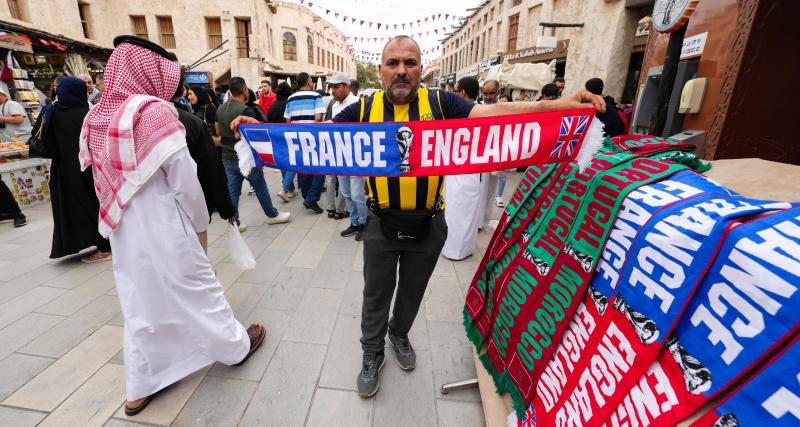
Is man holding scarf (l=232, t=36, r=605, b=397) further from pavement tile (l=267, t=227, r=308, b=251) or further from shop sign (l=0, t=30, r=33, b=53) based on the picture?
shop sign (l=0, t=30, r=33, b=53)

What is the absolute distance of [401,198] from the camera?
5.85 ft

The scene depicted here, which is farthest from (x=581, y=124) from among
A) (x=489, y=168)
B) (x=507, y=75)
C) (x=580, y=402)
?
(x=507, y=75)

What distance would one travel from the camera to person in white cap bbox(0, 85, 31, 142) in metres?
5.29

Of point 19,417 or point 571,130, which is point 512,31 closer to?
point 571,130

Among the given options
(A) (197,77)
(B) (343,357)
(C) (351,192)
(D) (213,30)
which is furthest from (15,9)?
(B) (343,357)

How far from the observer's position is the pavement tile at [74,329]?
2.40m

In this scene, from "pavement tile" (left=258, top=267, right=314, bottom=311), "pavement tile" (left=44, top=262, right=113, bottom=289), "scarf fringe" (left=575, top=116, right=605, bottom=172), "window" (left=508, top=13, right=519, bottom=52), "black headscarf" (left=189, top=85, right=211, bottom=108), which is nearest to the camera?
"scarf fringe" (left=575, top=116, right=605, bottom=172)

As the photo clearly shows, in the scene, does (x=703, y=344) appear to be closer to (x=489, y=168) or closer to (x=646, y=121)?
(x=489, y=168)

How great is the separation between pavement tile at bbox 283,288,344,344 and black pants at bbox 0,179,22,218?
4.88m

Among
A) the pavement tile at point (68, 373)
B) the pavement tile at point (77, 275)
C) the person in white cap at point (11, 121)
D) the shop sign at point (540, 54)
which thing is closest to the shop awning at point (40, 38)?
the person in white cap at point (11, 121)

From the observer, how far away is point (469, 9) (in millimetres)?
24750

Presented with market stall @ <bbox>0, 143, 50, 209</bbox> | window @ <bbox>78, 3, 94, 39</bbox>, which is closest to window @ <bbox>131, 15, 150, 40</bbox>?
window @ <bbox>78, 3, 94, 39</bbox>

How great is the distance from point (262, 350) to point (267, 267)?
1.40m

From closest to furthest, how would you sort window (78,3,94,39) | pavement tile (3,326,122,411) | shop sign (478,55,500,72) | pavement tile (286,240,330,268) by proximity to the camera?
pavement tile (3,326,122,411), pavement tile (286,240,330,268), window (78,3,94,39), shop sign (478,55,500,72)
